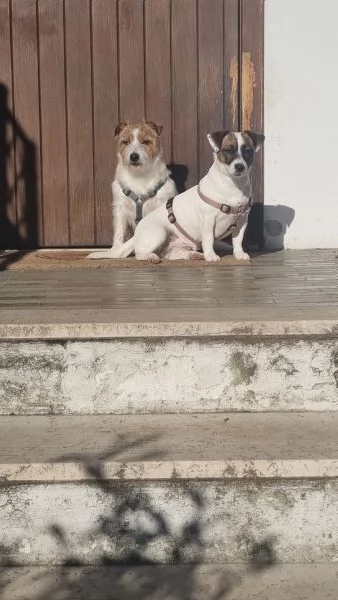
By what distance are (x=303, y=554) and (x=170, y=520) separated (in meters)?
0.39

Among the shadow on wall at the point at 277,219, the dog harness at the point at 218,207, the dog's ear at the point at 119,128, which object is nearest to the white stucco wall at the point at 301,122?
the shadow on wall at the point at 277,219

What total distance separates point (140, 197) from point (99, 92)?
0.81 meters

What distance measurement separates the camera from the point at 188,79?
6027mm

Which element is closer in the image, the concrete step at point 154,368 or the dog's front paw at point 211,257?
the concrete step at point 154,368

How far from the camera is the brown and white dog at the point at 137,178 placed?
228 inches

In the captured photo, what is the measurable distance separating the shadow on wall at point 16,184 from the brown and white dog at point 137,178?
62 cm

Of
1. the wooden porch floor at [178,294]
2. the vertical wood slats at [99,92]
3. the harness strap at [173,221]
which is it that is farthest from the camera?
the vertical wood slats at [99,92]

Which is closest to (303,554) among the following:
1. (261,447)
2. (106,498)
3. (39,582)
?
(261,447)

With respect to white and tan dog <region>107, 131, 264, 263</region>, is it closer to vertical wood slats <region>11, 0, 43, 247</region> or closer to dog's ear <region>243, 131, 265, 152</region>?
dog's ear <region>243, 131, 265, 152</region>

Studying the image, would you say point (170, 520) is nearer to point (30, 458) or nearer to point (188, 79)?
point (30, 458)

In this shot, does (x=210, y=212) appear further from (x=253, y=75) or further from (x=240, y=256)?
(x=253, y=75)

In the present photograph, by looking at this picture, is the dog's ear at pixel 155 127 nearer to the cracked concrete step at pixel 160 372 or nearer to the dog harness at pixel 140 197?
the dog harness at pixel 140 197

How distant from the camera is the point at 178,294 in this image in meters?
3.86

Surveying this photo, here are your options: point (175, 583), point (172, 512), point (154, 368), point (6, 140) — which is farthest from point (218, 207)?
point (175, 583)
